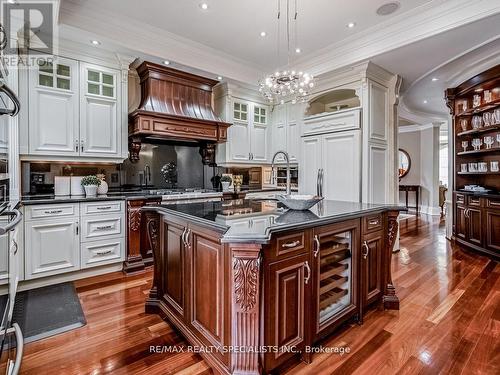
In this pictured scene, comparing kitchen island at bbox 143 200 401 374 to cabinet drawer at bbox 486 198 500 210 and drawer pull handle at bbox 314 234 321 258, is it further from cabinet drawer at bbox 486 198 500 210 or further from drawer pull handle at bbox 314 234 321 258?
cabinet drawer at bbox 486 198 500 210

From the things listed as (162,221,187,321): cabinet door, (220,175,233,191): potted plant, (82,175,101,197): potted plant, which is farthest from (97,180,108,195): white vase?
(220,175,233,191): potted plant

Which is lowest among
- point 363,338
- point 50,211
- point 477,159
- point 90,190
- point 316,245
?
point 363,338

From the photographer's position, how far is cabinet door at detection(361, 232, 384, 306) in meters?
2.20

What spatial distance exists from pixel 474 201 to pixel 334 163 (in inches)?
89.2

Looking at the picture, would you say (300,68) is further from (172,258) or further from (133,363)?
(133,363)

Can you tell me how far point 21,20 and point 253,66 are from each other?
3.06 meters

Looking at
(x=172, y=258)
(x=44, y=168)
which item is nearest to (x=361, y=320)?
(x=172, y=258)

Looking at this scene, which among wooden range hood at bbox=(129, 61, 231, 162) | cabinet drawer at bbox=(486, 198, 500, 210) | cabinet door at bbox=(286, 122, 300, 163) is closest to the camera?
wooden range hood at bbox=(129, 61, 231, 162)

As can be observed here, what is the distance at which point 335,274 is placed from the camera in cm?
209

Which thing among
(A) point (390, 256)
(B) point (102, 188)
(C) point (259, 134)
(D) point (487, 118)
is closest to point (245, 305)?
(A) point (390, 256)

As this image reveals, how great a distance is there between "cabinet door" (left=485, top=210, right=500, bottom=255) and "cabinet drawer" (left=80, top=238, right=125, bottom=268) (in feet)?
16.8

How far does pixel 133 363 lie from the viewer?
177cm

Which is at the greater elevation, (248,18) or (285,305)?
(248,18)

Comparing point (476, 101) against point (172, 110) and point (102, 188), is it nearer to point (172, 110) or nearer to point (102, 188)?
point (172, 110)
